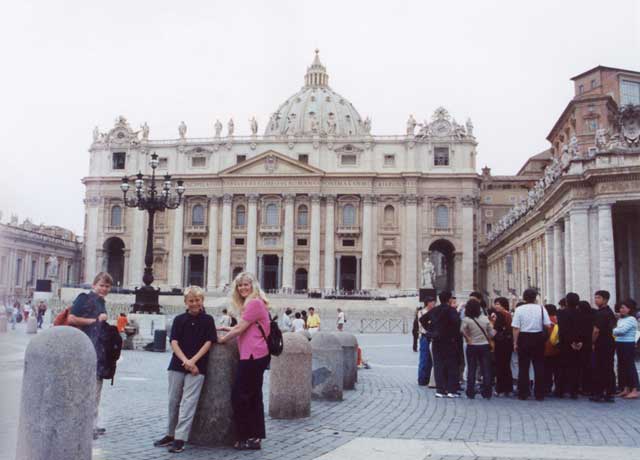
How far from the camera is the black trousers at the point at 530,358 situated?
1032 cm

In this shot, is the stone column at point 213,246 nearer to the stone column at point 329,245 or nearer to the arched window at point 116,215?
the arched window at point 116,215

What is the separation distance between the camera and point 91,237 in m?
69.4

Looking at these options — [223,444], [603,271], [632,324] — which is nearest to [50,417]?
[223,444]

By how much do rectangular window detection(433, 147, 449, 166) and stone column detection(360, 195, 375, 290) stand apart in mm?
7791

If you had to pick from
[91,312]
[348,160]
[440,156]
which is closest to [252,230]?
[348,160]

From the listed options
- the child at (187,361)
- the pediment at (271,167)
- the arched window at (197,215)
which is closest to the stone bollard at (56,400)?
the child at (187,361)

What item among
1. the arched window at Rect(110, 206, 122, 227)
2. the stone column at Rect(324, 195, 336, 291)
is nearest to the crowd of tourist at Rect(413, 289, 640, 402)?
the stone column at Rect(324, 195, 336, 291)

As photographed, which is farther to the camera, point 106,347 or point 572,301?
point 572,301

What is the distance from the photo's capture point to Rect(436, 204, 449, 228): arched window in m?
65.3

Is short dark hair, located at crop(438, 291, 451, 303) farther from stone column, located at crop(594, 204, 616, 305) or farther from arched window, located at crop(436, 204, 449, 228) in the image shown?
arched window, located at crop(436, 204, 449, 228)

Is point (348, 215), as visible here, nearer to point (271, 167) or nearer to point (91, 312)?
point (271, 167)

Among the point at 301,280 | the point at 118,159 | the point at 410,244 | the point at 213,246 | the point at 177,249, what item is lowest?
the point at 301,280

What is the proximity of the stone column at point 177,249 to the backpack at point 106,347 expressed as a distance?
61.2 meters

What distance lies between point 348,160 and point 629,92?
27.3m
